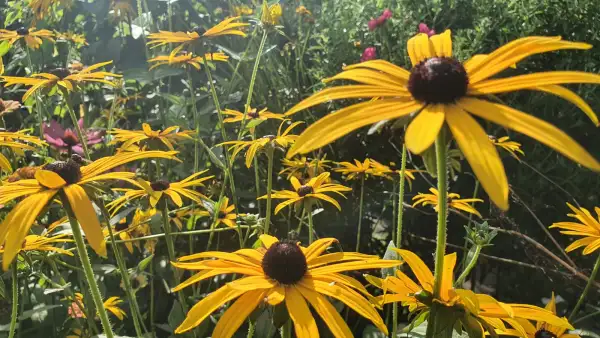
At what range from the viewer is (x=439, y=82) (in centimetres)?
68

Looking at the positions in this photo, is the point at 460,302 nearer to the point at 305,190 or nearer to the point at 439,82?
the point at 439,82

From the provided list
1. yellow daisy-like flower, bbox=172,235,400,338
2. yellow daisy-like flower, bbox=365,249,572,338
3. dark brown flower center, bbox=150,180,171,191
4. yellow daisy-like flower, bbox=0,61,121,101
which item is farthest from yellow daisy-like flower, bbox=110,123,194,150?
yellow daisy-like flower, bbox=365,249,572,338

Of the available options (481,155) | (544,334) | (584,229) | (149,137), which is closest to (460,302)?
(481,155)

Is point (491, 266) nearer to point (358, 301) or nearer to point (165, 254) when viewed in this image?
point (165, 254)

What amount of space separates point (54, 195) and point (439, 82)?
20.2 inches

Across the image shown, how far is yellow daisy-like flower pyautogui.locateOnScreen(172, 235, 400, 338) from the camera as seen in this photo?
71 centimetres

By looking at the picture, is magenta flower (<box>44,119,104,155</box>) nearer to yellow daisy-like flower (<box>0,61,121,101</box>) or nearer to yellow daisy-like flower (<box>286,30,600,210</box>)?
yellow daisy-like flower (<box>0,61,121,101</box>)

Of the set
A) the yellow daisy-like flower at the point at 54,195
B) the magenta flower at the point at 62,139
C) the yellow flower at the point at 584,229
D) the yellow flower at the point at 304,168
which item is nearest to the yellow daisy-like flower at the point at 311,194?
the yellow flower at the point at 304,168

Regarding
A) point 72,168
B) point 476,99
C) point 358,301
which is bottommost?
point 358,301

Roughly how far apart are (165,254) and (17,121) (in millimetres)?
1194

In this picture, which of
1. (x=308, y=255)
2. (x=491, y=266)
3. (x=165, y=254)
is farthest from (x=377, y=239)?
(x=308, y=255)

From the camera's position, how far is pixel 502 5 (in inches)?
91.6

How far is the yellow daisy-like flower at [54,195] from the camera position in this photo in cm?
69

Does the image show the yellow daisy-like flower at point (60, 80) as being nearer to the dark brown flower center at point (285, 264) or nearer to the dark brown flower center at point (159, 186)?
the dark brown flower center at point (159, 186)
